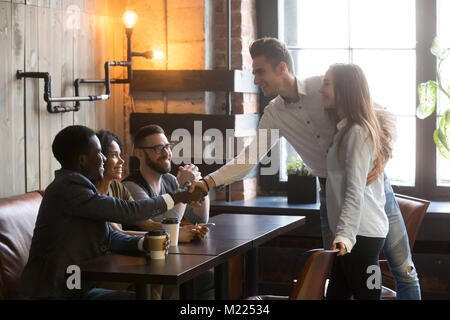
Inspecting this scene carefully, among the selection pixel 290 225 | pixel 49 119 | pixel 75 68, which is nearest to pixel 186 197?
pixel 290 225

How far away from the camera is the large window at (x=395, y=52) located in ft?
14.3

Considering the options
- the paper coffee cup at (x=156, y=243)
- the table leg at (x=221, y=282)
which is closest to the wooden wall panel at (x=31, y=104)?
the table leg at (x=221, y=282)

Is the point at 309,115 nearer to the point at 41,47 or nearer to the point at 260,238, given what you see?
the point at 260,238

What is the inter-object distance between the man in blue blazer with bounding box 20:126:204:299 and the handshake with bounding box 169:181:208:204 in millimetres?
211

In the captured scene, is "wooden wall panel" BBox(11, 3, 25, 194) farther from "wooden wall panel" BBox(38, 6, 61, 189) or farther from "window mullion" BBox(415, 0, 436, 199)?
"window mullion" BBox(415, 0, 436, 199)

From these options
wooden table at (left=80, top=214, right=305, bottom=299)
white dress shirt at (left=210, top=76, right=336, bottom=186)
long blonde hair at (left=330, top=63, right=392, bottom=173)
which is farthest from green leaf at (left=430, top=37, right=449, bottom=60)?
long blonde hair at (left=330, top=63, right=392, bottom=173)

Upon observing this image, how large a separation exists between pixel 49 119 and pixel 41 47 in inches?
14.3

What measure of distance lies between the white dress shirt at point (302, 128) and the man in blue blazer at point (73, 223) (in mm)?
767

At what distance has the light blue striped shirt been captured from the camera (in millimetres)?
2520

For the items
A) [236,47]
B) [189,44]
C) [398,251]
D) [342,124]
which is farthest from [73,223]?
[236,47]

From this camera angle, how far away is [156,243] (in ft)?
8.11

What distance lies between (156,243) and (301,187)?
1979mm

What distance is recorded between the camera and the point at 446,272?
4.23 metres

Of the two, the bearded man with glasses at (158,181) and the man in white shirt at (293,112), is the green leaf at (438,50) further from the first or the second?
the bearded man with glasses at (158,181)
